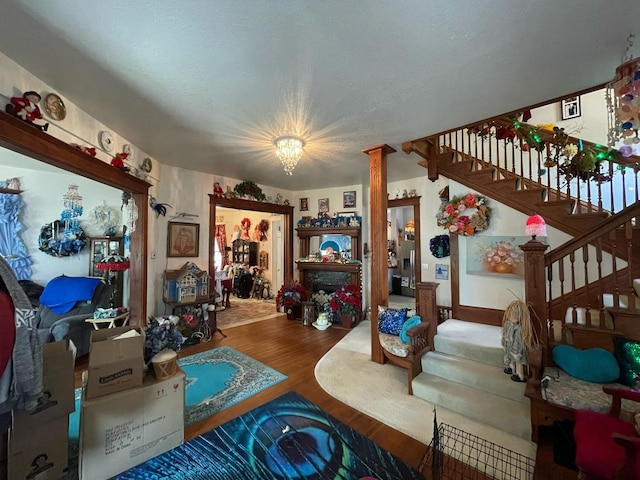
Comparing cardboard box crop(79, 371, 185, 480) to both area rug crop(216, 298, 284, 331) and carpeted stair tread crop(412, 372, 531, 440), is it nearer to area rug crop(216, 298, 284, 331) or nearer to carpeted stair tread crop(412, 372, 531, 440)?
carpeted stair tread crop(412, 372, 531, 440)

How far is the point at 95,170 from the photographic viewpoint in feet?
8.45

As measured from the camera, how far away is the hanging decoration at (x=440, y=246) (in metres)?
4.04

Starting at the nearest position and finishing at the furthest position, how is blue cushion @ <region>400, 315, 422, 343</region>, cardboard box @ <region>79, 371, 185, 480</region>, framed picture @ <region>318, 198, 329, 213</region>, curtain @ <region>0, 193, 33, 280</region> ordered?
1. cardboard box @ <region>79, 371, 185, 480</region>
2. blue cushion @ <region>400, 315, 422, 343</region>
3. curtain @ <region>0, 193, 33, 280</region>
4. framed picture @ <region>318, 198, 329, 213</region>

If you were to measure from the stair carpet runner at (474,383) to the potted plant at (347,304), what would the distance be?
176cm

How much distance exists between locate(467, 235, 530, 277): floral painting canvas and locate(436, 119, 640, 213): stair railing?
743mm

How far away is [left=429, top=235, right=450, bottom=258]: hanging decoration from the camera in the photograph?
13.3 feet

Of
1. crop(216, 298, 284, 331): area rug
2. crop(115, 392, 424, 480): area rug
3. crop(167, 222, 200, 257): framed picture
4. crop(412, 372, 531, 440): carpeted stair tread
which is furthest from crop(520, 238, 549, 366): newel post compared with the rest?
crop(167, 222, 200, 257): framed picture

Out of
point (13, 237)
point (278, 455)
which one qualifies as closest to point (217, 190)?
point (13, 237)

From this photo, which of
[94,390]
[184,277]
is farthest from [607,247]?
[184,277]

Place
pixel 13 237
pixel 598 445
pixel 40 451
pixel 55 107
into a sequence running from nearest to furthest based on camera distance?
pixel 598 445 < pixel 40 451 < pixel 55 107 < pixel 13 237

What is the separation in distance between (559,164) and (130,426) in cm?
518

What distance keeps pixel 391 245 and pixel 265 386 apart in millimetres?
5525

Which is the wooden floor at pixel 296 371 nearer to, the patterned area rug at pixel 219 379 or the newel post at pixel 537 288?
the patterned area rug at pixel 219 379

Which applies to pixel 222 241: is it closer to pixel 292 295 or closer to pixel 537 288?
pixel 292 295
